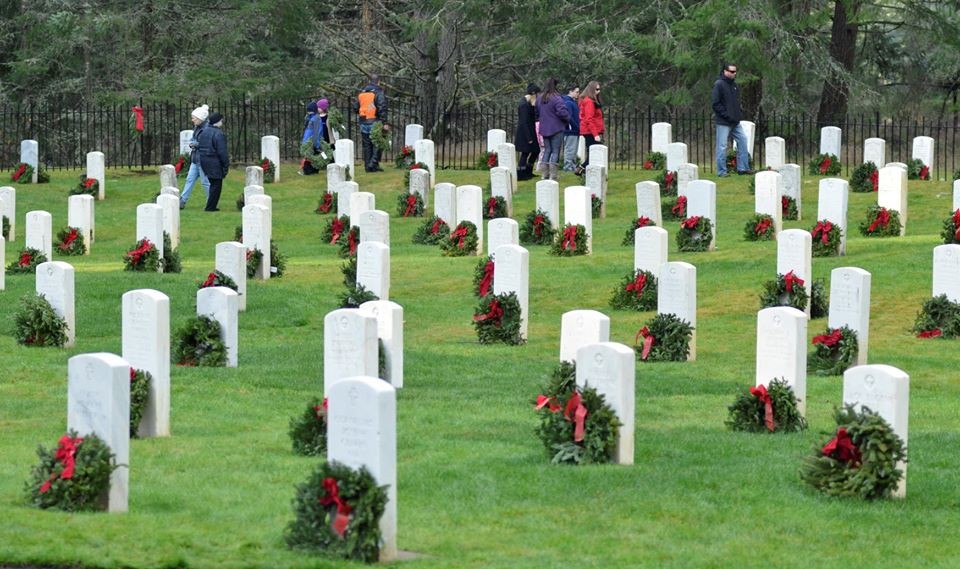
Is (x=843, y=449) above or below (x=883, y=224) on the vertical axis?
below

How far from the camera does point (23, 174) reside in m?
33.2

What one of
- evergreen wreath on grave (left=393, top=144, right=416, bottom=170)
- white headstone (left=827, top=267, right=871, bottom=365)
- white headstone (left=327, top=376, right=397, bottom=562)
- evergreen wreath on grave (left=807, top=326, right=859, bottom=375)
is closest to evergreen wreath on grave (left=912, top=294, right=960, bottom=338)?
white headstone (left=827, top=267, right=871, bottom=365)

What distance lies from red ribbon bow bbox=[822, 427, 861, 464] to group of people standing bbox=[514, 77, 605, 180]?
19.2 m

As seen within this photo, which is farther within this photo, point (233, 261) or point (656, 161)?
point (656, 161)

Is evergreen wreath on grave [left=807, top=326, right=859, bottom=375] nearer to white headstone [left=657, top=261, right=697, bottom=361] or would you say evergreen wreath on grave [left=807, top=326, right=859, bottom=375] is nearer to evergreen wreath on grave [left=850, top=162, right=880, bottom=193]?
white headstone [left=657, top=261, right=697, bottom=361]

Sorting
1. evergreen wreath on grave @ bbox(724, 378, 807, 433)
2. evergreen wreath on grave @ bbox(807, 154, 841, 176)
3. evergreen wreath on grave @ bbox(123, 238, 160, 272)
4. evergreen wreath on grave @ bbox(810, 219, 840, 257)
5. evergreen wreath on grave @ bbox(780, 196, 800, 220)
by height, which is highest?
evergreen wreath on grave @ bbox(807, 154, 841, 176)

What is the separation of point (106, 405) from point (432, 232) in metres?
16.7

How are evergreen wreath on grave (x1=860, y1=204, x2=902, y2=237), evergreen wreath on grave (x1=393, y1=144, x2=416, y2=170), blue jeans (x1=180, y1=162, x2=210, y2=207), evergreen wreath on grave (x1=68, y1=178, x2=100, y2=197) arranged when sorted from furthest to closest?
evergreen wreath on grave (x1=393, y1=144, x2=416, y2=170) → evergreen wreath on grave (x1=68, y1=178, x2=100, y2=197) → blue jeans (x1=180, y1=162, x2=210, y2=207) → evergreen wreath on grave (x1=860, y1=204, x2=902, y2=237)

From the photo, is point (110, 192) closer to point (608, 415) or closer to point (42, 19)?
point (42, 19)

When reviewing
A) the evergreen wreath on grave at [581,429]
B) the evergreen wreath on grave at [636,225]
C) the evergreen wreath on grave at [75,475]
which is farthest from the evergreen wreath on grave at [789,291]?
the evergreen wreath on grave at [75,475]

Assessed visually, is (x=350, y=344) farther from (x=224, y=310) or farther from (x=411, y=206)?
(x=411, y=206)

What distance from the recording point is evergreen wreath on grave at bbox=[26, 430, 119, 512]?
9.51 m

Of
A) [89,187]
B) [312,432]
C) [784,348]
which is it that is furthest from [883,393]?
[89,187]

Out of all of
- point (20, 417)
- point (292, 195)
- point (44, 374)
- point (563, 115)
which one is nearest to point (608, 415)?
point (20, 417)
